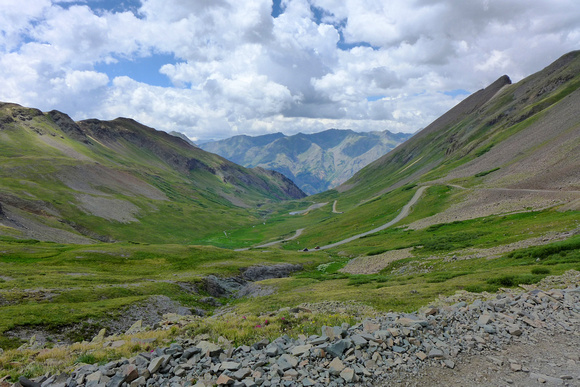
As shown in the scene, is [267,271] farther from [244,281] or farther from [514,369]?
[514,369]

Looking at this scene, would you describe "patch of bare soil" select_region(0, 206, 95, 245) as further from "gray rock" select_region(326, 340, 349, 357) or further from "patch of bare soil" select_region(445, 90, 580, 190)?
"patch of bare soil" select_region(445, 90, 580, 190)

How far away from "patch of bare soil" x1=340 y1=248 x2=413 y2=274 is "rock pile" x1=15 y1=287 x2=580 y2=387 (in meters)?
38.7

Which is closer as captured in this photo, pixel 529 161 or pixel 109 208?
pixel 529 161

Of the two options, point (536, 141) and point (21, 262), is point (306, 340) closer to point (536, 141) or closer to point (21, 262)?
point (21, 262)

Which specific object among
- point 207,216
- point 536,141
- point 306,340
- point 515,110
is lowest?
point 207,216

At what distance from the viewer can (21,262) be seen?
55.9m

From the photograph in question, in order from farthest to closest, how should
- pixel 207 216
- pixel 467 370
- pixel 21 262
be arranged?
pixel 207 216, pixel 21 262, pixel 467 370

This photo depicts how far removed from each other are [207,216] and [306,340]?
7678 inches

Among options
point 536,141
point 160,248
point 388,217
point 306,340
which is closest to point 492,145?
point 536,141

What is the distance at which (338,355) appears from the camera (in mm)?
11961

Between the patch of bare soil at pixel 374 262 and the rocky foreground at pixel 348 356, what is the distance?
38780mm

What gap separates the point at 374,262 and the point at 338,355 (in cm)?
4842

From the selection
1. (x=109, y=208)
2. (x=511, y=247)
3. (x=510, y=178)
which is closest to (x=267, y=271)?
(x=511, y=247)

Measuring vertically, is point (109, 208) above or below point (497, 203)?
below
